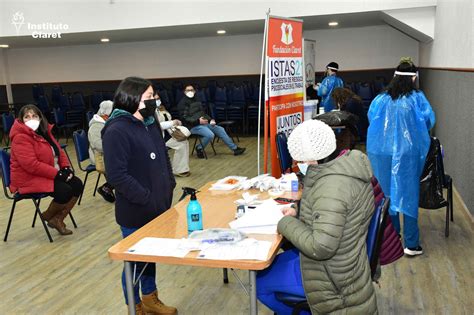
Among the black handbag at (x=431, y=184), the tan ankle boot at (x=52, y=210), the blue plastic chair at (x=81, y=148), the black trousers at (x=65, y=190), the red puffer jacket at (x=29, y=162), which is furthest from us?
the blue plastic chair at (x=81, y=148)

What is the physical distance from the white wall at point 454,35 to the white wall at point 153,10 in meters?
0.94

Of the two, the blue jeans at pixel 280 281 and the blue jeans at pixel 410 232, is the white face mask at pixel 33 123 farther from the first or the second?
the blue jeans at pixel 410 232

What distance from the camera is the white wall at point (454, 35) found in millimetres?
4551

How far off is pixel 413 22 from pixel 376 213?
645 cm

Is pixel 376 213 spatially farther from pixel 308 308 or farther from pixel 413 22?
pixel 413 22

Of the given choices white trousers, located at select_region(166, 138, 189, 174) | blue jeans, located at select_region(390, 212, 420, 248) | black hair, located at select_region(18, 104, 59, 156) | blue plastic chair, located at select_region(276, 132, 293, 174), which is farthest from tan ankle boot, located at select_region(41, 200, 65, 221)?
blue jeans, located at select_region(390, 212, 420, 248)

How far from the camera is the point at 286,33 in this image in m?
4.71

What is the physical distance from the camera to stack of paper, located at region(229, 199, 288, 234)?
7.65 feet

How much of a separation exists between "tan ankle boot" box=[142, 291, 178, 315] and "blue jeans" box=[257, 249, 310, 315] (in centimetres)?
90

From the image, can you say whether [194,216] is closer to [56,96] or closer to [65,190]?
[65,190]

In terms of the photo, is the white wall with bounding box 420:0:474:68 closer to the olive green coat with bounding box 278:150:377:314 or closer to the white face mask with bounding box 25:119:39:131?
the olive green coat with bounding box 278:150:377:314

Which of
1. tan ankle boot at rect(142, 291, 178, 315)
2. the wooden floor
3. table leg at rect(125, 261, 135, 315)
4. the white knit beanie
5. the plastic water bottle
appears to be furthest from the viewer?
the wooden floor

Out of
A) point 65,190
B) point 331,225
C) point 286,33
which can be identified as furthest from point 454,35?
point 65,190

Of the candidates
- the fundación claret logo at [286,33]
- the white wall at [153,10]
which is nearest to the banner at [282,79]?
the fundación claret logo at [286,33]
